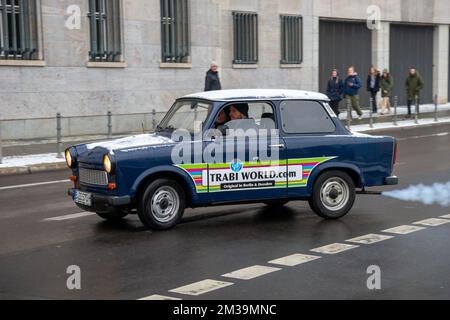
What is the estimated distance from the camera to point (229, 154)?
32.5ft

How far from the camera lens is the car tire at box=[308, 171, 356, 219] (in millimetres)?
10438

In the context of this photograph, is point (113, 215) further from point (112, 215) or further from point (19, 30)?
point (19, 30)

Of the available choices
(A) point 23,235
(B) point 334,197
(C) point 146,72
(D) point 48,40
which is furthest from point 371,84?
(A) point 23,235

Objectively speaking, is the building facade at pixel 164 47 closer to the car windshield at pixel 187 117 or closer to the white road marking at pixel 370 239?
the car windshield at pixel 187 117

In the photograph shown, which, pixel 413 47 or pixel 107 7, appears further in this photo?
pixel 413 47

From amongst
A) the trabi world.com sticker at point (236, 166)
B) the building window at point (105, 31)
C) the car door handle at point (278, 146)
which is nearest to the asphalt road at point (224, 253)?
the trabi world.com sticker at point (236, 166)

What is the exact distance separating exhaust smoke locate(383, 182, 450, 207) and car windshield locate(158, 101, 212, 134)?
373 cm

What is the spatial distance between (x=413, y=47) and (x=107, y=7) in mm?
19829

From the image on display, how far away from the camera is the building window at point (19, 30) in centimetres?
2172

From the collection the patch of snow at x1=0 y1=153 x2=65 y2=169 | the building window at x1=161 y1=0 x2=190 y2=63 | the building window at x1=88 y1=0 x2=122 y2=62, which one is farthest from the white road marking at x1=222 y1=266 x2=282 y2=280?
the building window at x1=161 y1=0 x2=190 y2=63

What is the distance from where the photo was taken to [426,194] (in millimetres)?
12562

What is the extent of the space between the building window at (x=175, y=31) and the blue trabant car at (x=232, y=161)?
15978 mm

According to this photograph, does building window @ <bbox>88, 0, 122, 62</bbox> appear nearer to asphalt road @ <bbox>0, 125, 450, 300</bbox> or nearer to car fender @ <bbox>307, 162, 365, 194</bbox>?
asphalt road @ <bbox>0, 125, 450, 300</bbox>

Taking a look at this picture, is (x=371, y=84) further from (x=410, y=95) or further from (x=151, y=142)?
(x=151, y=142)
